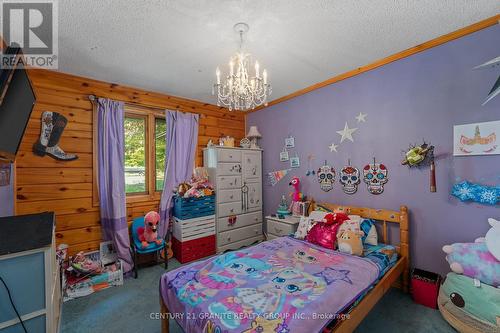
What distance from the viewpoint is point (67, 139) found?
2.74m

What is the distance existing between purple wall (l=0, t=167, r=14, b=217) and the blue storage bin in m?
1.76

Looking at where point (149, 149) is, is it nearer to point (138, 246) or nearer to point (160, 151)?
point (160, 151)

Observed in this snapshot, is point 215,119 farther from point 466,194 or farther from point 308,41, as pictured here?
point 466,194

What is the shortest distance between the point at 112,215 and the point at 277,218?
2324mm

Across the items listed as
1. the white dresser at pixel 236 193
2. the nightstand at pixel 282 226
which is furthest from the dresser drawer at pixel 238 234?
the nightstand at pixel 282 226

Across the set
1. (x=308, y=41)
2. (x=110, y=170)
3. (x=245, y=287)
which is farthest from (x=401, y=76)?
(x=110, y=170)

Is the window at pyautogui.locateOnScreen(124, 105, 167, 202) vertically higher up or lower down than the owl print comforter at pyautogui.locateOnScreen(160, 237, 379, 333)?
higher up

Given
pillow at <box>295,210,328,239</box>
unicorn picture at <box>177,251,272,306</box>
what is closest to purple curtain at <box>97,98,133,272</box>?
unicorn picture at <box>177,251,272,306</box>

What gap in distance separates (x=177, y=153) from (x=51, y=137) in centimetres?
152

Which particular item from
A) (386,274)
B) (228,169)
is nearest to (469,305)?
(386,274)

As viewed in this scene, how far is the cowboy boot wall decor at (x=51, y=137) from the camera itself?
2.57 m

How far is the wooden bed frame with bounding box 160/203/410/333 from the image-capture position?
1534mm

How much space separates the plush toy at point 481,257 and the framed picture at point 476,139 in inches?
24.3

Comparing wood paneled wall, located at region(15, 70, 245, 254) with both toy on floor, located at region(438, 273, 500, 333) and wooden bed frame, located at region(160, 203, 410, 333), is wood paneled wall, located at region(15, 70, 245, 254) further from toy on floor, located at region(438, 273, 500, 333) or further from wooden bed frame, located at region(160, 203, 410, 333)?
toy on floor, located at region(438, 273, 500, 333)
